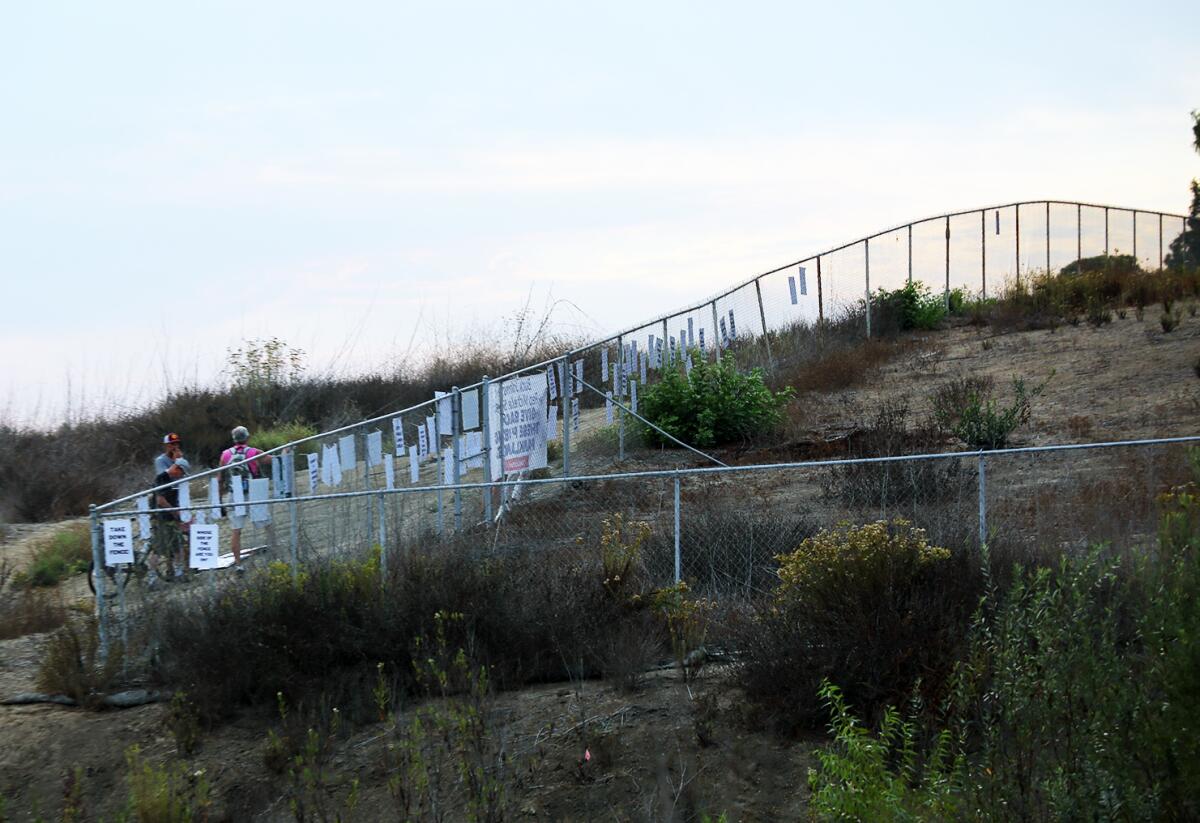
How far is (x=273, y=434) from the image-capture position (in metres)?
25.3

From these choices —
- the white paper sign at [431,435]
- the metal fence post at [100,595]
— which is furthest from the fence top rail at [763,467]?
the white paper sign at [431,435]

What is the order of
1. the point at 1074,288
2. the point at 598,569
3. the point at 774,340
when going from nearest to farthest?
the point at 598,569 → the point at 774,340 → the point at 1074,288

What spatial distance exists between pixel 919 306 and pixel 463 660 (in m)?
20.9

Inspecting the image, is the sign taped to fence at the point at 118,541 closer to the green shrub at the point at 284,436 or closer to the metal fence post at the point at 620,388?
the metal fence post at the point at 620,388

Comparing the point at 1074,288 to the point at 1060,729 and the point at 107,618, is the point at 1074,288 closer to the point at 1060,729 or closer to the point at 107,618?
the point at 107,618

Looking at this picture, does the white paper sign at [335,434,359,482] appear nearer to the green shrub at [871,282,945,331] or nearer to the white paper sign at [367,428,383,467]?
the white paper sign at [367,428,383,467]

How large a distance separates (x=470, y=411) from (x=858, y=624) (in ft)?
23.1

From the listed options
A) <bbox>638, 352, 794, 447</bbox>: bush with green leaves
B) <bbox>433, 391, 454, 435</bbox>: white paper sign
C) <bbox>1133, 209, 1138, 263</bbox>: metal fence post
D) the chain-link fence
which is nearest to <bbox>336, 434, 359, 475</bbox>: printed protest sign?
the chain-link fence

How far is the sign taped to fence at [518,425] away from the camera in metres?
14.4

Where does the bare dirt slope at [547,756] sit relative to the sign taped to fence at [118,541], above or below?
below

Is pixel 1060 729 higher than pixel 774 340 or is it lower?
lower

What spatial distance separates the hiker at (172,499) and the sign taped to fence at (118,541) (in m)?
0.45

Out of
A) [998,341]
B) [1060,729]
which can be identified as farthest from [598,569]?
[998,341]

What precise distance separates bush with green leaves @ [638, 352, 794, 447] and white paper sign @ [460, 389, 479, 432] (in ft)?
15.7
